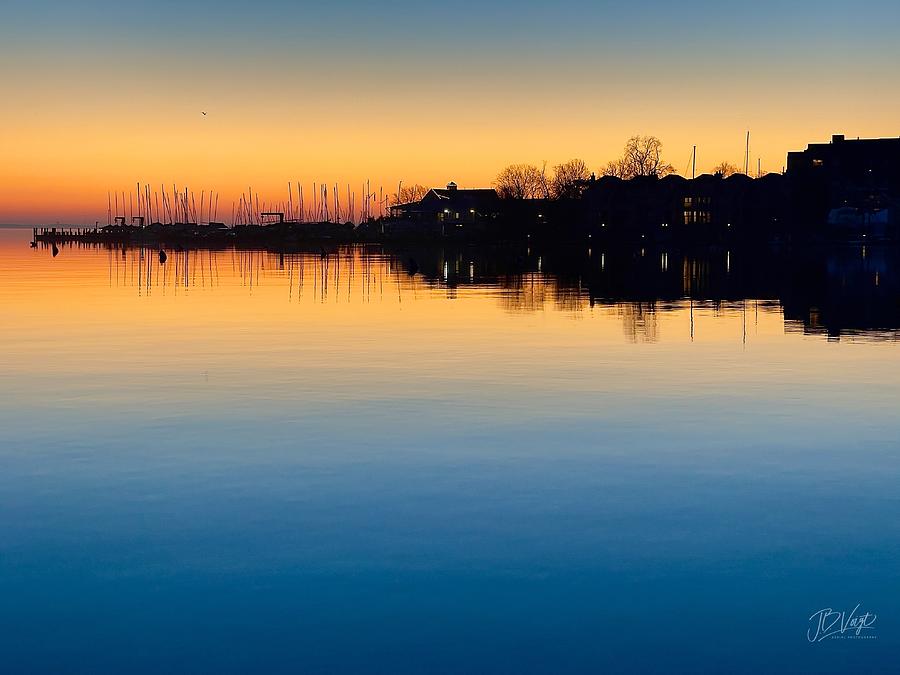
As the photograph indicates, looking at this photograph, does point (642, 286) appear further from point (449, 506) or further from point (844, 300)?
point (449, 506)

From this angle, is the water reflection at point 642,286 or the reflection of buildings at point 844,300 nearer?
the reflection of buildings at point 844,300

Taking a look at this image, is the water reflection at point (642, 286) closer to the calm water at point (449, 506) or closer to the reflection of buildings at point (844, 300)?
the reflection of buildings at point (844, 300)

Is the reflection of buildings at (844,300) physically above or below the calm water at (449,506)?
above

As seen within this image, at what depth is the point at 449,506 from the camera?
1511cm

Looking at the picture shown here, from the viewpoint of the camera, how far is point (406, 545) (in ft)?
43.7

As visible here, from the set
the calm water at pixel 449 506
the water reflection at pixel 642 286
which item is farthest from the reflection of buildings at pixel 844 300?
the calm water at pixel 449 506

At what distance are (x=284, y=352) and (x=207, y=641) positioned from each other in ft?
80.6

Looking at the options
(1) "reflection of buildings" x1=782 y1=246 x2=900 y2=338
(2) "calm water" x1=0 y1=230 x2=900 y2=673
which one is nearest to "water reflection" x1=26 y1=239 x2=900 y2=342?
(1) "reflection of buildings" x1=782 y1=246 x2=900 y2=338

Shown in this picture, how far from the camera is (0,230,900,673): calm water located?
10453 millimetres

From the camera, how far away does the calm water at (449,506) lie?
10453 mm

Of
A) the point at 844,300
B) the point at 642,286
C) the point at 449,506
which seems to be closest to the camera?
the point at 449,506

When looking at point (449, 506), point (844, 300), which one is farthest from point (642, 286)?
point (449, 506)

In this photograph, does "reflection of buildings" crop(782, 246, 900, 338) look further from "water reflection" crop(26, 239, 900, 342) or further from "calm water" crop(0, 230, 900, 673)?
"calm water" crop(0, 230, 900, 673)

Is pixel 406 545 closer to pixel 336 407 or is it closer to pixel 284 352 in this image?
pixel 336 407
